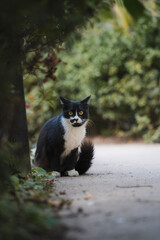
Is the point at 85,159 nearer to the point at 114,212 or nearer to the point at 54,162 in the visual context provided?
the point at 54,162

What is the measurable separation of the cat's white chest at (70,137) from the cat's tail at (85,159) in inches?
5.5

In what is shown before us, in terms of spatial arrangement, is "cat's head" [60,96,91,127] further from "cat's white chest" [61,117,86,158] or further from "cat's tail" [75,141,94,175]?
"cat's tail" [75,141,94,175]

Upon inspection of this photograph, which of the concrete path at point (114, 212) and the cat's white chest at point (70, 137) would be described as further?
the cat's white chest at point (70, 137)

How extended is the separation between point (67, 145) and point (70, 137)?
4.6 inches

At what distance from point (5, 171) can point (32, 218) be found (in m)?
0.29

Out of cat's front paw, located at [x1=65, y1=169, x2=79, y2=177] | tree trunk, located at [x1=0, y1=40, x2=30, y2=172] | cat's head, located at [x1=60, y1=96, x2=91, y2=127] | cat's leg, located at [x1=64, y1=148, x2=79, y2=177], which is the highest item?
tree trunk, located at [x1=0, y1=40, x2=30, y2=172]

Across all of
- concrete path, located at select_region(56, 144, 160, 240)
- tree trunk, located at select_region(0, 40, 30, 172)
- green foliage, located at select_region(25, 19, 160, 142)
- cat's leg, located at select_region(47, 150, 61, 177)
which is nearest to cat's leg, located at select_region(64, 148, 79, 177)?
cat's leg, located at select_region(47, 150, 61, 177)

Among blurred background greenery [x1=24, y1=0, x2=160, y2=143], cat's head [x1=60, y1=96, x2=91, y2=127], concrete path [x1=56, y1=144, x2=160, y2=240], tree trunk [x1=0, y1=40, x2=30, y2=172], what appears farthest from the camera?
blurred background greenery [x1=24, y1=0, x2=160, y2=143]

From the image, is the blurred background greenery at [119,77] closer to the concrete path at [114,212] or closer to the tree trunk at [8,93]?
the concrete path at [114,212]

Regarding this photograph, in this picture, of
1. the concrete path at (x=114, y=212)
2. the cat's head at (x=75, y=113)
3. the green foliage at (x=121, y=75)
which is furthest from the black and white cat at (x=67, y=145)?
the green foliage at (x=121, y=75)

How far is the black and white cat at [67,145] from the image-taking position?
5.15 metres

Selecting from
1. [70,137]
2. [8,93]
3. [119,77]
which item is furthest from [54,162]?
[119,77]

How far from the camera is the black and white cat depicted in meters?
5.15

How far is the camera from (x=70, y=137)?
17.0 feet
